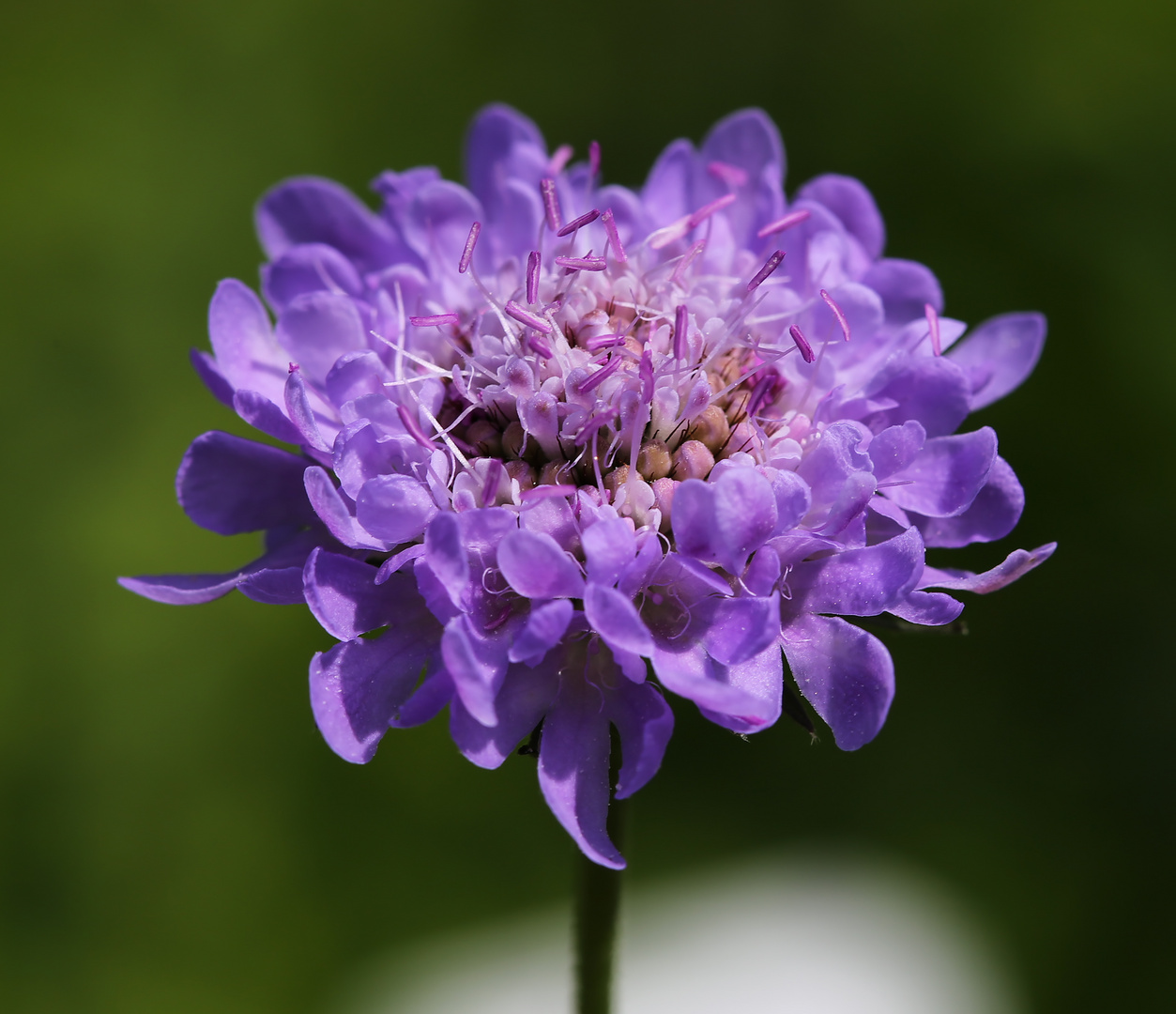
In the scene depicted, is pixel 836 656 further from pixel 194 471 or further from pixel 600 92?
pixel 600 92

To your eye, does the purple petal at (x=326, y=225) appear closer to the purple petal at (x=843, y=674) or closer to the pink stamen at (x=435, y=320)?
the pink stamen at (x=435, y=320)

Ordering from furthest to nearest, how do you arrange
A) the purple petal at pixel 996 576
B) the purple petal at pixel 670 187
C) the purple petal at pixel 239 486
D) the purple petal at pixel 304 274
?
the purple petal at pixel 670 187, the purple petal at pixel 304 274, the purple petal at pixel 239 486, the purple petal at pixel 996 576

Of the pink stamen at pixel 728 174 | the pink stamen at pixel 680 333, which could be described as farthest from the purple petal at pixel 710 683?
the pink stamen at pixel 728 174

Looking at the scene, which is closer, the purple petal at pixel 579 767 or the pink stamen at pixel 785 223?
the purple petal at pixel 579 767

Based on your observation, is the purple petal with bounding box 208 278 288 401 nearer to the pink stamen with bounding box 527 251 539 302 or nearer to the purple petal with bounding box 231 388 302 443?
the purple petal with bounding box 231 388 302 443

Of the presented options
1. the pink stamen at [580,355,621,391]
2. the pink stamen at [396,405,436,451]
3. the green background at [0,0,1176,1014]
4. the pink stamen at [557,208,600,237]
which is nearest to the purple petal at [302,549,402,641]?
the pink stamen at [396,405,436,451]

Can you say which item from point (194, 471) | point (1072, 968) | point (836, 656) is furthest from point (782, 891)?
point (194, 471)
